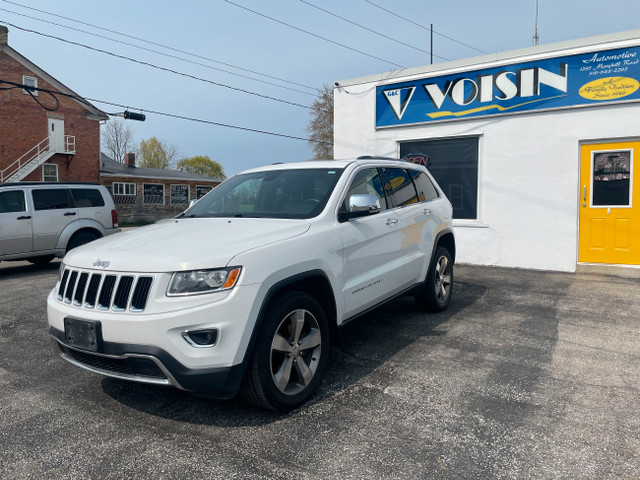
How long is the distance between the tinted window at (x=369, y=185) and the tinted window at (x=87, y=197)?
7686 mm

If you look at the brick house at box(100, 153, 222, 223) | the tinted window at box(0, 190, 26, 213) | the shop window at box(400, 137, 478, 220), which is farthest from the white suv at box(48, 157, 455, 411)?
the brick house at box(100, 153, 222, 223)

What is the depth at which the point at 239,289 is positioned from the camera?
9.57ft

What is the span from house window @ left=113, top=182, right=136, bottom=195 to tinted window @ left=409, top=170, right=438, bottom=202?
32.2 m

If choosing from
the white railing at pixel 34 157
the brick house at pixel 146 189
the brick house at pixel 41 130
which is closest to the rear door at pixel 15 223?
the brick house at pixel 41 130

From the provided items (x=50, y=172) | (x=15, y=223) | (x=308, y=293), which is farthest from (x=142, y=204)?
(x=308, y=293)

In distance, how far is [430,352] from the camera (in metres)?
4.55

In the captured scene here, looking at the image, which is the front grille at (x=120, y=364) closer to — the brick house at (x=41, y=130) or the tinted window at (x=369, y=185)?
the tinted window at (x=369, y=185)

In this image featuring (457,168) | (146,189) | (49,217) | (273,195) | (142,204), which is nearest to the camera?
(273,195)

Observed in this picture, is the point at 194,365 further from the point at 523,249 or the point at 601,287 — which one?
the point at 523,249

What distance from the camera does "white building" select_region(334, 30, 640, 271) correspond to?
8641mm

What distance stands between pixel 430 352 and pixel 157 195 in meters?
34.8

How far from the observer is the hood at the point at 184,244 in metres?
2.96

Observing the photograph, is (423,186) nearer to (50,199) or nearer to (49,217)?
(49,217)

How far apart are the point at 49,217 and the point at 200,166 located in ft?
217
